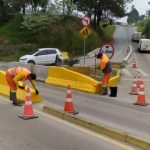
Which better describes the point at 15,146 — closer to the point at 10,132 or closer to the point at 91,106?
the point at 10,132

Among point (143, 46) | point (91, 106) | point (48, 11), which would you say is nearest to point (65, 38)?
point (48, 11)

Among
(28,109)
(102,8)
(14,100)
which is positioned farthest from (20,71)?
(102,8)

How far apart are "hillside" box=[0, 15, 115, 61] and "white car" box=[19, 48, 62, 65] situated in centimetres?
974

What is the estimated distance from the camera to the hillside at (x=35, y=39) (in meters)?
43.7

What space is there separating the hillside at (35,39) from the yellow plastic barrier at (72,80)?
948 inches

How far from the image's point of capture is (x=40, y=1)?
48.4 meters

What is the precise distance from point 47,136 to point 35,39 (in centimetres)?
3764

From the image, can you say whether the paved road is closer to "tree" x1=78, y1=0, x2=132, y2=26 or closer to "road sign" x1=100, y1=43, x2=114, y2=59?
"road sign" x1=100, y1=43, x2=114, y2=59

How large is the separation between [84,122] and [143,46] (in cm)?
4336

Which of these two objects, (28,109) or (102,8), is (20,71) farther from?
(102,8)

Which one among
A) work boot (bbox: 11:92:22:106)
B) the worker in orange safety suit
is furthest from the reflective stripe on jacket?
the worker in orange safety suit

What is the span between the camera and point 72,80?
17047 mm

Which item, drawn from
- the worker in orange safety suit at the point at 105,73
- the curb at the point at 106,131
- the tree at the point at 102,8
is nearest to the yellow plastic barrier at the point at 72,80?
the worker in orange safety suit at the point at 105,73

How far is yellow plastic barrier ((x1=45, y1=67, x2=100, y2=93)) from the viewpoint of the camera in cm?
1594
